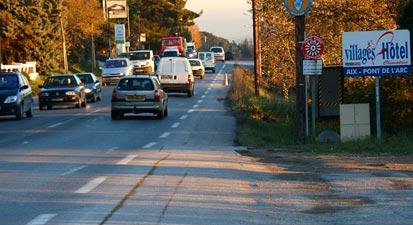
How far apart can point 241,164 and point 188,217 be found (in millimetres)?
5883

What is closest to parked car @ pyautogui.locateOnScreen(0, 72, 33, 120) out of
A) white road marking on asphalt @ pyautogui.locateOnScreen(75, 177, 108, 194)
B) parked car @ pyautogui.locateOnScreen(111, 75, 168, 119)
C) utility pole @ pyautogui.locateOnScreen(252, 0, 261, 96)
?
parked car @ pyautogui.locateOnScreen(111, 75, 168, 119)

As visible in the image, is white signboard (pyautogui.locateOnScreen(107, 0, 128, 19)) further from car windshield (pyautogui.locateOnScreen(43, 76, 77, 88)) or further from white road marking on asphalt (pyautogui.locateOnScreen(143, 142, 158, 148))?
white road marking on asphalt (pyautogui.locateOnScreen(143, 142, 158, 148))

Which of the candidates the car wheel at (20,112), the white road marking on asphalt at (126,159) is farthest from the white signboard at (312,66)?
the car wheel at (20,112)

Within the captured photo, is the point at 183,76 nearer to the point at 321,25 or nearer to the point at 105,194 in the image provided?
the point at 321,25

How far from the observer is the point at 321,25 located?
2838cm

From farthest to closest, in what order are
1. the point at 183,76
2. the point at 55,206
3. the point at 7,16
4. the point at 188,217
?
1. the point at 7,16
2. the point at 183,76
3. the point at 55,206
4. the point at 188,217

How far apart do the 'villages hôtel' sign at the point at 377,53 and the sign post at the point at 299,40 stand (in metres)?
1.10

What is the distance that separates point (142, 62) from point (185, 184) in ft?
166

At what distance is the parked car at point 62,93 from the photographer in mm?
36031

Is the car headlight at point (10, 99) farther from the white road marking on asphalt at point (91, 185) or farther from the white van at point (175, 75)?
the white road marking on asphalt at point (91, 185)

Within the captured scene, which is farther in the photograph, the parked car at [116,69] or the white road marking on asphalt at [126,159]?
the parked car at [116,69]

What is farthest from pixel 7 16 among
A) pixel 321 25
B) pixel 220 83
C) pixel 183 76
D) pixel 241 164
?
pixel 241 164

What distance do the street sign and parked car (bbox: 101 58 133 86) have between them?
123 feet

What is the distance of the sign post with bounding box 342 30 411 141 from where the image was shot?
64.1 feet
